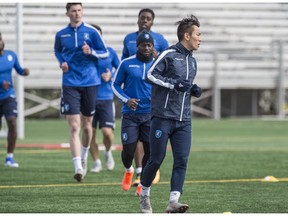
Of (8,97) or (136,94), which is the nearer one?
(136,94)

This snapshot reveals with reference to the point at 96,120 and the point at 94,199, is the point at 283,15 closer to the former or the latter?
the point at 96,120

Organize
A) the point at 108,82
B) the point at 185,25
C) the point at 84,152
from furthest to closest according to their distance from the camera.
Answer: the point at 108,82 < the point at 84,152 < the point at 185,25

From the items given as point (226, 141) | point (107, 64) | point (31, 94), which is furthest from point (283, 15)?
point (107, 64)

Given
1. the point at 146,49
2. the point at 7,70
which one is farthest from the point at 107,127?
the point at 146,49

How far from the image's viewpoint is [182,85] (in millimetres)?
8945

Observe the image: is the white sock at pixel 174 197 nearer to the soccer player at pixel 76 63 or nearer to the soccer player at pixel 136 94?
the soccer player at pixel 136 94

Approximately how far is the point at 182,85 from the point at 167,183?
342cm

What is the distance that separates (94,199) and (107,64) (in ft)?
17.0

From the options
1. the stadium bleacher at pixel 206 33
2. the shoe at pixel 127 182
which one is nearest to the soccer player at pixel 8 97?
the shoe at pixel 127 182

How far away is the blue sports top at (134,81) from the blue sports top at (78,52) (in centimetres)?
190

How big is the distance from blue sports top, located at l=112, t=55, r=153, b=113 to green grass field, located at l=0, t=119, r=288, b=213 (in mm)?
1029

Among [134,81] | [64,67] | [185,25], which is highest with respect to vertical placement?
[185,25]

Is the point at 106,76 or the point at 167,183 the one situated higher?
the point at 106,76

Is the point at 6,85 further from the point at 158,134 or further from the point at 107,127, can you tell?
the point at 158,134
